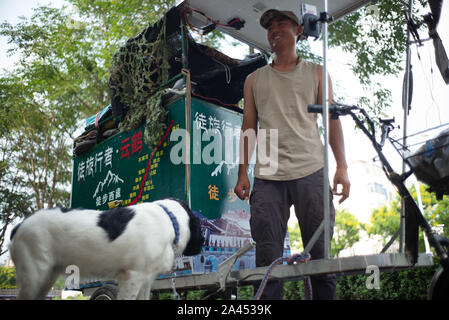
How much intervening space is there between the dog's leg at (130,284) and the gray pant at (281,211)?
832mm

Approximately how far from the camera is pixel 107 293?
11.5 feet

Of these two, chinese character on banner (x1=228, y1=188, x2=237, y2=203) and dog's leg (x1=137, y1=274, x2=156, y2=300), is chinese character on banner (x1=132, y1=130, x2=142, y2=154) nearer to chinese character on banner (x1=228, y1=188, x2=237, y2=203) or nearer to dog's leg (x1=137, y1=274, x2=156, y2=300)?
chinese character on banner (x1=228, y1=188, x2=237, y2=203)

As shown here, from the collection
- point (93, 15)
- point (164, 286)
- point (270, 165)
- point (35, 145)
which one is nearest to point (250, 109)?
point (270, 165)

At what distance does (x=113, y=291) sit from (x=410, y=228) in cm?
255

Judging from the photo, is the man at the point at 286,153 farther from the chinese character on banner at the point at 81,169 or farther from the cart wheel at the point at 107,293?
the chinese character on banner at the point at 81,169

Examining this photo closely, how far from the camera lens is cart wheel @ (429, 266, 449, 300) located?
2.02 metres

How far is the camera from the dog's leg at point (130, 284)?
1987 millimetres

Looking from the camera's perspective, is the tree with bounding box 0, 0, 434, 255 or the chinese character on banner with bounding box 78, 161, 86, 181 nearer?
the chinese character on banner with bounding box 78, 161, 86, 181

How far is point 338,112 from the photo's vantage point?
7.37ft

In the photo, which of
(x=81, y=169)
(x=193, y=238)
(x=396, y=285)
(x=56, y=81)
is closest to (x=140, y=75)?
(x=81, y=169)

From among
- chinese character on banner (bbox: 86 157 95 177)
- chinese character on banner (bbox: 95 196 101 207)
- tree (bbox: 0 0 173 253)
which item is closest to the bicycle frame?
chinese character on banner (bbox: 95 196 101 207)

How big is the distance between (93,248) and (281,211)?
4.09 feet

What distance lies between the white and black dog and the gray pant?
2.10 ft
